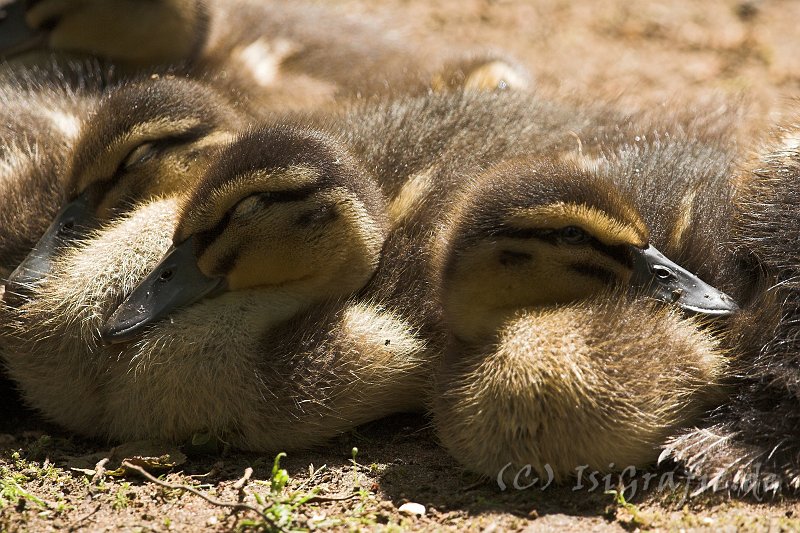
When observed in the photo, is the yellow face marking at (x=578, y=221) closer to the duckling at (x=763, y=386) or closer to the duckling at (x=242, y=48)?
the duckling at (x=763, y=386)

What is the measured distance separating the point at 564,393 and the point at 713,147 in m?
1.53

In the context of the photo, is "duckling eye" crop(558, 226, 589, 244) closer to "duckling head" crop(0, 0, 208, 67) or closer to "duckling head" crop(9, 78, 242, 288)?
"duckling head" crop(9, 78, 242, 288)

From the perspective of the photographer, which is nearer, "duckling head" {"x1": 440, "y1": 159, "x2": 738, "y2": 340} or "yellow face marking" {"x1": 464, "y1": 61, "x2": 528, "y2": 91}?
"duckling head" {"x1": 440, "y1": 159, "x2": 738, "y2": 340}

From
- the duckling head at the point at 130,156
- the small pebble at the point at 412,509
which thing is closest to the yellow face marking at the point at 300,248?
the duckling head at the point at 130,156

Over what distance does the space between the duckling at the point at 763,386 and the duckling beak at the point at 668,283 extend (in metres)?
0.14

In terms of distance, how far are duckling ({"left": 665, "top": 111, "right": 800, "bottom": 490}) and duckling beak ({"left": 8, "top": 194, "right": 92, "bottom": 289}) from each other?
2.31 metres

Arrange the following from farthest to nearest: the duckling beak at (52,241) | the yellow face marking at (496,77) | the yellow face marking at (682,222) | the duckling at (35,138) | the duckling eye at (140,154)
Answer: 1. the yellow face marking at (496,77)
2. the duckling at (35,138)
3. the duckling eye at (140,154)
4. the duckling beak at (52,241)
5. the yellow face marking at (682,222)

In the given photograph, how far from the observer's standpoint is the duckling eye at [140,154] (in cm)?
411

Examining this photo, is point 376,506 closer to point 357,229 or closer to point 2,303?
point 357,229

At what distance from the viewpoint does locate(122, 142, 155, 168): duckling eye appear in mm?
4105

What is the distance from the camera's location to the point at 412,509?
339cm

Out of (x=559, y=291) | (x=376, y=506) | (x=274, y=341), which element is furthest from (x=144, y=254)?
(x=559, y=291)

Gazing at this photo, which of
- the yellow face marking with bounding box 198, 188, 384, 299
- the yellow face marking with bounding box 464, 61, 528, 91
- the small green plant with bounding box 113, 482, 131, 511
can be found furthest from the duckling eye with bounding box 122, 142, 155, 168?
the yellow face marking with bounding box 464, 61, 528, 91

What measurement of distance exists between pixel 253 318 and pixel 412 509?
895mm
